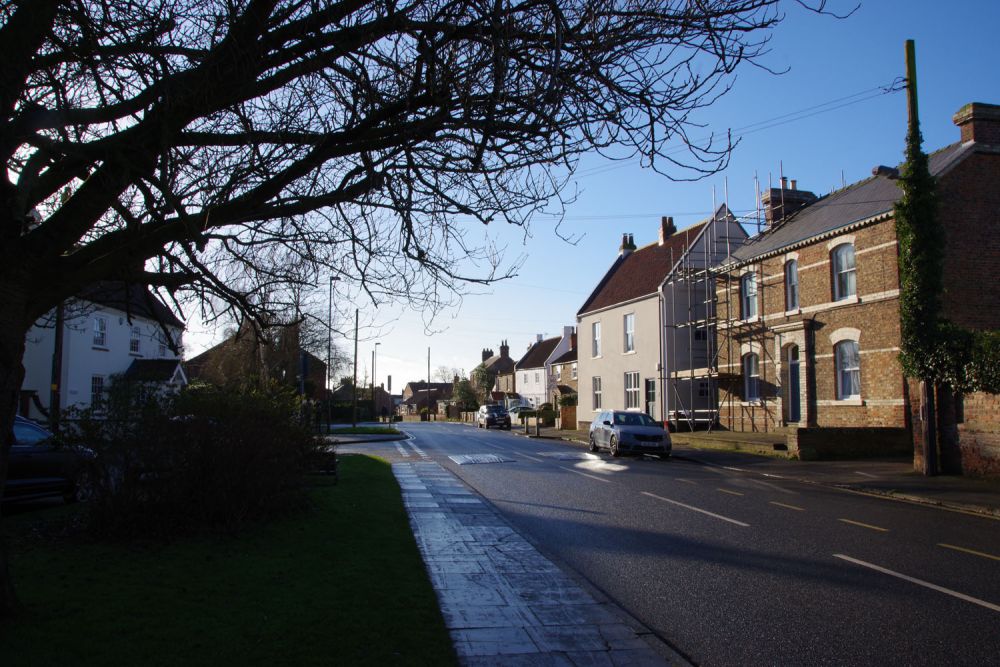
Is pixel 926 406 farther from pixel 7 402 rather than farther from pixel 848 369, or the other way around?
pixel 7 402

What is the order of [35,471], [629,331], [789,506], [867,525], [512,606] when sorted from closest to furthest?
[512,606] < [867,525] < [35,471] < [789,506] < [629,331]

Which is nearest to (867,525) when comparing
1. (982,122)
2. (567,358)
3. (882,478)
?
(882,478)

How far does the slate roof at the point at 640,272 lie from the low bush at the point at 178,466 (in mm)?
27857

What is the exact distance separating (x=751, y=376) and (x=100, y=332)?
1089 inches

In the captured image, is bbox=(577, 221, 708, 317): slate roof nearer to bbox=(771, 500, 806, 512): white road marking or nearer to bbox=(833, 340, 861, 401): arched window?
bbox=(833, 340, 861, 401): arched window

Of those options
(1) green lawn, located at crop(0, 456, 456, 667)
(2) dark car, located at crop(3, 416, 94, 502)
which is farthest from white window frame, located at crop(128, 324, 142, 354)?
(1) green lawn, located at crop(0, 456, 456, 667)

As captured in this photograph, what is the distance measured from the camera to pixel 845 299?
2353 centimetres

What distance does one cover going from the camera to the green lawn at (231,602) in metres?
4.84

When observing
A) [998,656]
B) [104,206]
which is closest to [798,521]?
[998,656]

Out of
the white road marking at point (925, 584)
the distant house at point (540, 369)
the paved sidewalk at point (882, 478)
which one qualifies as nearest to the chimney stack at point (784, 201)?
the paved sidewalk at point (882, 478)

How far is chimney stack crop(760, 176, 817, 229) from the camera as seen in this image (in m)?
30.5

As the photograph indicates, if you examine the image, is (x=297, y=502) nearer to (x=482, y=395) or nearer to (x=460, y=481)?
(x=460, y=481)

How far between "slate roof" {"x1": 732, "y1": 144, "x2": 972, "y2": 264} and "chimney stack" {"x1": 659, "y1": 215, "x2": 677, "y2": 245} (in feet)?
30.4

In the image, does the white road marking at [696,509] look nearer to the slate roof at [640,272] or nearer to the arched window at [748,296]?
the arched window at [748,296]
